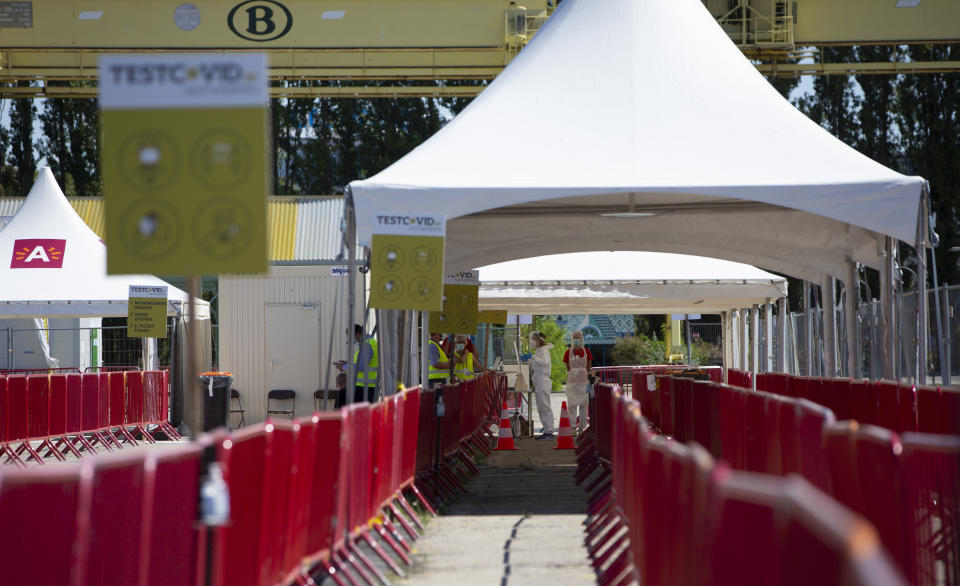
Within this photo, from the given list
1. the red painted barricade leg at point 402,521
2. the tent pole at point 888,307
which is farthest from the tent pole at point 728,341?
the red painted barricade leg at point 402,521

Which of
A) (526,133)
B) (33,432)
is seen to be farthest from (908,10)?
(33,432)

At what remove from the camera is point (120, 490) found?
519 centimetres

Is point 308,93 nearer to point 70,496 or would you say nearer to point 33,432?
point 33,432

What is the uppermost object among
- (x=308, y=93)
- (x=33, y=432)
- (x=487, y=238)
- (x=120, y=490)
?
(x=308, y=93)

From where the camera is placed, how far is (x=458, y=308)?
16.8m

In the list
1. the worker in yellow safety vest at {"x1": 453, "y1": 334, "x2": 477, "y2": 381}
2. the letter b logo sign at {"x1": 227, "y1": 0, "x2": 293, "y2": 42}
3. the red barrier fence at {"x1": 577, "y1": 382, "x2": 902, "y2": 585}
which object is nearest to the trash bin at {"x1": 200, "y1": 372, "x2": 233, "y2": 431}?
the worker in yellow safety vest at {"x1": 453, "y1": 334, "x2": 477, "y2": 381}

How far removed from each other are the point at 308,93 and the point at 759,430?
81.5 feet

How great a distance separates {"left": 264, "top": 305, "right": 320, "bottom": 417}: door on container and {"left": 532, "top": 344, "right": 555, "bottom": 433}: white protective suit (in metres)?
4.90

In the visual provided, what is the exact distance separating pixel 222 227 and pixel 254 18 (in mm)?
23509

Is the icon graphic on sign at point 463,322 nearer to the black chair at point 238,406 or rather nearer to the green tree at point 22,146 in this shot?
the black chair at point 238,406

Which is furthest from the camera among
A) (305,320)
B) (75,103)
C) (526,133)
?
(75,103)

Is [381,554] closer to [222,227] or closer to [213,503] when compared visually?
[222,227]

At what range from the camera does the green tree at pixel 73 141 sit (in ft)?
162

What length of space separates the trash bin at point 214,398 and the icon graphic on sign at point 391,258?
34.9ft
